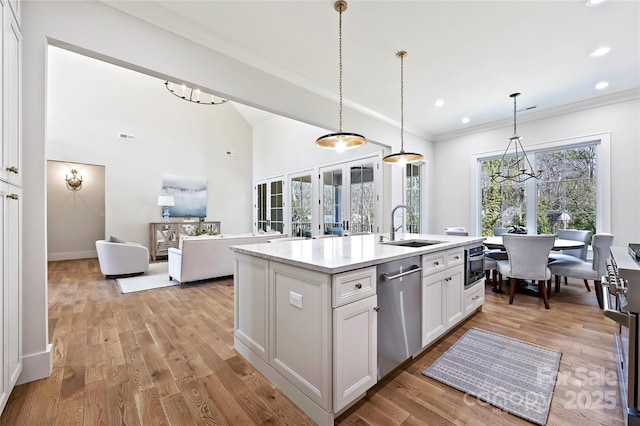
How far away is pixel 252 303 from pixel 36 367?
1.49 m

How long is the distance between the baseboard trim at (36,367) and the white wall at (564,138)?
607 centimetres

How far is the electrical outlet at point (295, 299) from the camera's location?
158 centimetres

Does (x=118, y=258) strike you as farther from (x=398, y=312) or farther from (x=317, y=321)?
(x=398, y=312)

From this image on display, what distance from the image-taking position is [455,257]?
98.7 inches

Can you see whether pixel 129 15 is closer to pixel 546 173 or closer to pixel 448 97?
pixel 448 97

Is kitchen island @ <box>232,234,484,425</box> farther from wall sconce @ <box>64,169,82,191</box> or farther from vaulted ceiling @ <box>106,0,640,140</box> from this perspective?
wall sconce @ <box>64,169,82,191</box>

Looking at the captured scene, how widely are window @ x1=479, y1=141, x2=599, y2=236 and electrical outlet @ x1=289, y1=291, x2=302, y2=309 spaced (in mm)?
4829

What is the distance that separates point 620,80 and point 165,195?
9.06m

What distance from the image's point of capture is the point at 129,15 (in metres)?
2.21

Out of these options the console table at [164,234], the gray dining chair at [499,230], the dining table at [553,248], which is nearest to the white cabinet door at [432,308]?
the dining table at [553,248]

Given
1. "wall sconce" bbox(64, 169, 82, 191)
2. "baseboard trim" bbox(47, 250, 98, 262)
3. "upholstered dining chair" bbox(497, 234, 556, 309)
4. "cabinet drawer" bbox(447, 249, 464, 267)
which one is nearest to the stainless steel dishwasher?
"cabinet drawer" bbox(447, 249, 464, 267)

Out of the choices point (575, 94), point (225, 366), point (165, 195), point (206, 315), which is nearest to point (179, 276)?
point (206, 315)

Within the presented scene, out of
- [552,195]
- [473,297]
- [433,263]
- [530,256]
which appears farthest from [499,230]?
[433,263]

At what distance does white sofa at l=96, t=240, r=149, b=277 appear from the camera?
4648 millimetres
